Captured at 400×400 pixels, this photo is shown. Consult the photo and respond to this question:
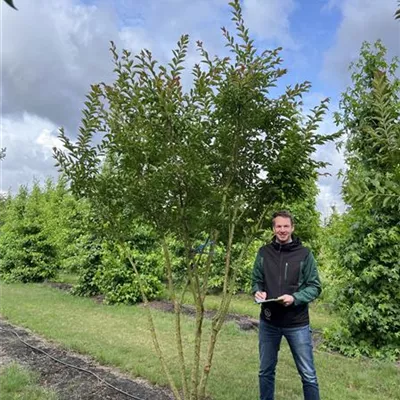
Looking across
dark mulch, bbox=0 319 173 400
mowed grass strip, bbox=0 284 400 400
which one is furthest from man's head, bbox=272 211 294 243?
dark mulch, bbox=0 319 173 400

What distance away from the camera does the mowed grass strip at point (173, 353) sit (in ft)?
13.3

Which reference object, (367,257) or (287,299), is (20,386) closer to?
(287,299)

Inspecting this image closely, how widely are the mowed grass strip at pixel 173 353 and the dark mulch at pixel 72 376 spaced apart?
7.9 inches

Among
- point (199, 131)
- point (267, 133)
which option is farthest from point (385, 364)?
point (199, 131)

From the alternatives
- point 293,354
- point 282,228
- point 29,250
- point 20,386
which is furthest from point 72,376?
point 29,250

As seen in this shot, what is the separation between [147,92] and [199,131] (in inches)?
17.1

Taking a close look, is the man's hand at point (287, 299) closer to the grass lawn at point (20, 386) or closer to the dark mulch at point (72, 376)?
the dark mulch at point (72, 376)

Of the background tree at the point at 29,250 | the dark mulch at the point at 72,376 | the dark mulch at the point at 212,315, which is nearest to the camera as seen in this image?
the dark mulch at the point at 72,376

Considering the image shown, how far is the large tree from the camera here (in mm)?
2656

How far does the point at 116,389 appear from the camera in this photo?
3.88m

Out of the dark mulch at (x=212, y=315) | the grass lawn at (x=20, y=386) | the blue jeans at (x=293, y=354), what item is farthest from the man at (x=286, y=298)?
the dark mulch at (x=212, y=315)

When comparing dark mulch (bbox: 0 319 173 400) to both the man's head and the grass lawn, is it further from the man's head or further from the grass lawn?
the man's head

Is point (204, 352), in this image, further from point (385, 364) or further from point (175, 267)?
point (175, 267)

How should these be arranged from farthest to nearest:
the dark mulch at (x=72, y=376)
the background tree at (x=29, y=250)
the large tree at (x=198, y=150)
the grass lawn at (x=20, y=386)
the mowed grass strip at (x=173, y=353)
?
the background tree at (x=29, y=250) < the mowed grass strip at (x=173, y=353) < the dark mulch at (x=72, y=376) < the grass lawn at (x=20, y=386) < the large tree at (x=198, y=150)
